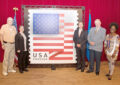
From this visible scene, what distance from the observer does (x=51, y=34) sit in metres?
4.30

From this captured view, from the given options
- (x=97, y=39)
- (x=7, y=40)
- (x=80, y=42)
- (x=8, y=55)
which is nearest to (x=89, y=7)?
(x=80, y=42)

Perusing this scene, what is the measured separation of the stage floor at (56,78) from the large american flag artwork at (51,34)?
1.42ft

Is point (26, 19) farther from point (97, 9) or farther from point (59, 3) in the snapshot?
point (97, 9)

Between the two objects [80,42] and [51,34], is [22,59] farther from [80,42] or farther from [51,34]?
[80,42]

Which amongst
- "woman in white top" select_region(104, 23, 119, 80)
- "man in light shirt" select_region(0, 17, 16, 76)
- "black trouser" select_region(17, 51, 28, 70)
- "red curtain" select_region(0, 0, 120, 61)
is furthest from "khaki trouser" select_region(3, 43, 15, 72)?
"woman in white top" select_region(104, 23, 119, 80)

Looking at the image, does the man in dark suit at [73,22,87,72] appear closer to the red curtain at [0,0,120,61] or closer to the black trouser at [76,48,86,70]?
the black trouser at [76,48,86,70]

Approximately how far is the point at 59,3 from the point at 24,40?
179 cm

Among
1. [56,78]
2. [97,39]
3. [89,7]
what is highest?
[89,7]

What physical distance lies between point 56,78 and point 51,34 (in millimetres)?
1285

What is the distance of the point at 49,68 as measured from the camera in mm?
4473

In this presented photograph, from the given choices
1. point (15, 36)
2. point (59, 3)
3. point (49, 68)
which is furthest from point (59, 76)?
point (59, 3)

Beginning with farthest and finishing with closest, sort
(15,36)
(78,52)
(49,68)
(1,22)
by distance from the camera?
(1,22), (49,68), (78,52), (15,36)

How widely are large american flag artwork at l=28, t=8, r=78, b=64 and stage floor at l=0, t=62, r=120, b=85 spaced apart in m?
0.43

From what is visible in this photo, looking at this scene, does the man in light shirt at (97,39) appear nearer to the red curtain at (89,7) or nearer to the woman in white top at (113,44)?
the woman in white top at (113,44)
